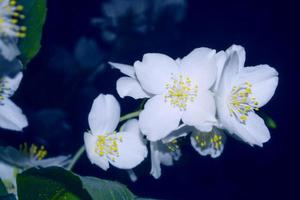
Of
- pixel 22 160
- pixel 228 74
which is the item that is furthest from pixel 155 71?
pixel 22 160

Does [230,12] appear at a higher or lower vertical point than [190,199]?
higher

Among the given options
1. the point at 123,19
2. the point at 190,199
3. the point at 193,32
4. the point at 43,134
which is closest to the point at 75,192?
the point at 43,134

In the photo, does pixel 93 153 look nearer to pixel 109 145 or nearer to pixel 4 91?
pixel 109 145

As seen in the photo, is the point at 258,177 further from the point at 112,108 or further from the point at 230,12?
the point at 112,108

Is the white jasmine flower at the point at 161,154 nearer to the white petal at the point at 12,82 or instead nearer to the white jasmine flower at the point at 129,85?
the white jasmine flower at the point at 129,85

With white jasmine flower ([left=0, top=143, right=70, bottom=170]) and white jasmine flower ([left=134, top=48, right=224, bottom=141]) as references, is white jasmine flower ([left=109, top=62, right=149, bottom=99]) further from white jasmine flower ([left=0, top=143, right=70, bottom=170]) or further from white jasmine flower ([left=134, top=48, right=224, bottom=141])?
white jasmine flower ([left=0, top=143, right=70, bottom=170])

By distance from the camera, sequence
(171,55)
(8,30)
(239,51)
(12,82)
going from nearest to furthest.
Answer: (8,30) → (12,82) → (239,51) → (171,55)
